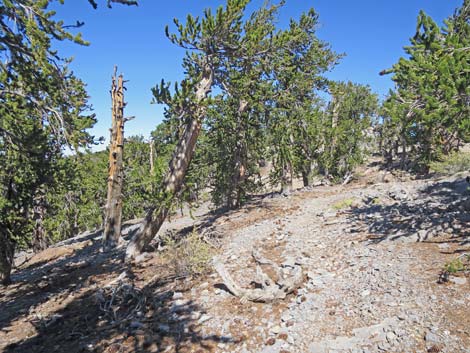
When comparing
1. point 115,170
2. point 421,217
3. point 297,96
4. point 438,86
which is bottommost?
point 421,217

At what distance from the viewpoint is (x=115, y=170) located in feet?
35.8

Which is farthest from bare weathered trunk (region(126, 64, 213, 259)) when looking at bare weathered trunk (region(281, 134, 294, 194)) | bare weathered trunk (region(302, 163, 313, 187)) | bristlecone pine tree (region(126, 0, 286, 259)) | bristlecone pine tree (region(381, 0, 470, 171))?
bare weathered trunk (region(302, 163, 313, 187))

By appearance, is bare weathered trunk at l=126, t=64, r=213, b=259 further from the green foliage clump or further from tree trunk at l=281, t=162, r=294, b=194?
tree trunk at l=281, t=162, r=294, b=194

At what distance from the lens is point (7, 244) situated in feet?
32.3

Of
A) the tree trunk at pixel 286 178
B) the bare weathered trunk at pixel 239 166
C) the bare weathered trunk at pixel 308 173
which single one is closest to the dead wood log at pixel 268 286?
the bare weathered trunk at pixel 239 166

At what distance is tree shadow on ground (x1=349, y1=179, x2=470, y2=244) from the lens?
6.93m

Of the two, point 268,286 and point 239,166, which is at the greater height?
point 239,166

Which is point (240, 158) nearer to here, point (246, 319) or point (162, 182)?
point (162, 182)

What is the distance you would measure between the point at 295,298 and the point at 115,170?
8.05m

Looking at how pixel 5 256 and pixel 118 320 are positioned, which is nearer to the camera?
pixel 118 320

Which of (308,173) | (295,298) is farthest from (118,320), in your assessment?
(308,173)

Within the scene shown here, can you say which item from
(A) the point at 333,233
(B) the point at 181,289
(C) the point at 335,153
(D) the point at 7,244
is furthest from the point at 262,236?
(C) the point at 335,153

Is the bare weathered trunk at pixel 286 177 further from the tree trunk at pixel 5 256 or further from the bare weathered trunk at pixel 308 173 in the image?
the tree trunk at pixel 5 256

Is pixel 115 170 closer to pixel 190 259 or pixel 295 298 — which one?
pixel 190 259
